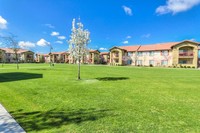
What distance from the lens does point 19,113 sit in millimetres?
6199

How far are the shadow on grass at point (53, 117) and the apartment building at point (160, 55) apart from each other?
181ft

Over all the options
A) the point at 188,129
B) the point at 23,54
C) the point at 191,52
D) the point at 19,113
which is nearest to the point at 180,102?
the point at 188,129

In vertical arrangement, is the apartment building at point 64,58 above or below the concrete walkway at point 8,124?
above

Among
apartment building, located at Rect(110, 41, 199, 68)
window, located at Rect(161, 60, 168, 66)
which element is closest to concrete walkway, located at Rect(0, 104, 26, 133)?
apartment building, located at Rect(110, 41, 199, 68)

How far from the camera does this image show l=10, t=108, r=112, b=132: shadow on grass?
5129 mm

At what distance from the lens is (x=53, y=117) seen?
5809 millimetres

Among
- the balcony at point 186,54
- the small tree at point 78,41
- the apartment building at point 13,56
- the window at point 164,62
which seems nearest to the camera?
the small tree at point 78,41

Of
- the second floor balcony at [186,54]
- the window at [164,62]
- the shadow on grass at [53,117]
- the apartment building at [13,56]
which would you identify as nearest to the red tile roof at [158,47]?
the second floor balcony at [186,54]

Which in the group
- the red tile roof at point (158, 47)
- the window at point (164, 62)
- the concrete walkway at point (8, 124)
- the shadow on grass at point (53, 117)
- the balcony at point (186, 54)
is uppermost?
the red tile roof at point (158, 47)

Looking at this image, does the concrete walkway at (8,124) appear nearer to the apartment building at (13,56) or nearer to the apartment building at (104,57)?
the apartment building at (104,57)

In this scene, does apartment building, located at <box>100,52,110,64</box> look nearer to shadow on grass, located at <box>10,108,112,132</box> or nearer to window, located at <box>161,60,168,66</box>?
window, located at <box>161,60,168,66</box>

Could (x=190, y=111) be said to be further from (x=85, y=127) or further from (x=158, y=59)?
(x=158, y=59)

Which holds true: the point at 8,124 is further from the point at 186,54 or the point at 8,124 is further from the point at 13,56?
the point at 13,56

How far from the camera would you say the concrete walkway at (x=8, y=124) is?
15.4 ft
